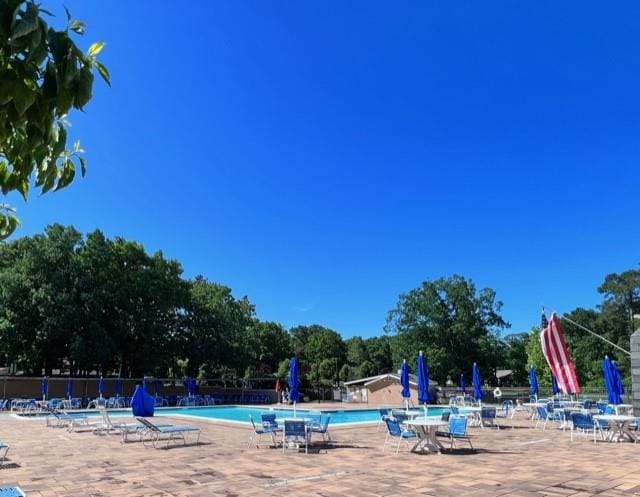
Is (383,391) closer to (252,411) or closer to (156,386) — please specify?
(252,411)

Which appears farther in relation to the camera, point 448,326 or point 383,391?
point 448,326

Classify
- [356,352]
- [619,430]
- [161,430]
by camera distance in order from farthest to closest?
1. [356,352]
2. [619,430]
3. [161,430]

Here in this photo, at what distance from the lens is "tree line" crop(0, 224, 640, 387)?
32.5 m

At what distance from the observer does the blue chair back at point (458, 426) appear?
10.8m

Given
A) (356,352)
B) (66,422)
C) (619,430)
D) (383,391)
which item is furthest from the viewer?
(356,352)

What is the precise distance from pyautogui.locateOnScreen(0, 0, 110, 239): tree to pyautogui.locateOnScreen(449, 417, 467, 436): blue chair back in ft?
34.7

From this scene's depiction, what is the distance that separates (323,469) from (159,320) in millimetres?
30864

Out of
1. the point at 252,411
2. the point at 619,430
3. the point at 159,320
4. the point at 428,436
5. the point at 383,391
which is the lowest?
the point at 252,411

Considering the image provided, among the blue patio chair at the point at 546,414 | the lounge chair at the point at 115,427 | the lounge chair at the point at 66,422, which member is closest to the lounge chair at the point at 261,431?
the lounge chair at the point at 115,427

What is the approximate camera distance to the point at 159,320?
37.2 m

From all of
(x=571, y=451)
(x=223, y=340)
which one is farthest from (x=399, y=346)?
(x=571, y=451)

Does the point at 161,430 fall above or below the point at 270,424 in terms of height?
below

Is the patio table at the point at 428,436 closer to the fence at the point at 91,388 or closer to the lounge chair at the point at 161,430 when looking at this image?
the lounge chair at the point at 161,430

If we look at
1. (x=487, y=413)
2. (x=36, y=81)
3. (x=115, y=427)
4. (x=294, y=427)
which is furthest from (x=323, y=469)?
(x=487, y=413)
